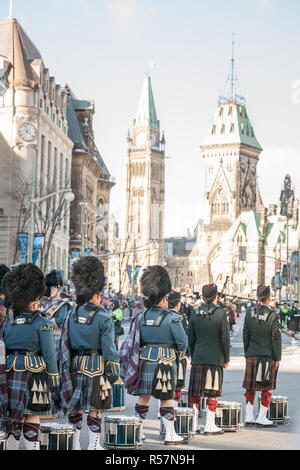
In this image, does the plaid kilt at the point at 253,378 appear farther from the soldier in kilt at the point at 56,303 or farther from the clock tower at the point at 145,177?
the clock tower at the point at 145,177

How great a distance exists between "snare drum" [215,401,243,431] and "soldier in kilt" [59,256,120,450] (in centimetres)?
281

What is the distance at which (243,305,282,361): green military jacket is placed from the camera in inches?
491

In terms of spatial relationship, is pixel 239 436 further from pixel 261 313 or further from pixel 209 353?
pixel 261 313

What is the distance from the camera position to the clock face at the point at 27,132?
52.2 meters

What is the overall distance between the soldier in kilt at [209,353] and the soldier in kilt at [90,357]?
2443mm

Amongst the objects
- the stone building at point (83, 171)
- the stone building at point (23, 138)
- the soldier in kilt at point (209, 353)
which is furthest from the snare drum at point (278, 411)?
the stone building at point (83, 171)

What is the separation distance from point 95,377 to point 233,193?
536 ft

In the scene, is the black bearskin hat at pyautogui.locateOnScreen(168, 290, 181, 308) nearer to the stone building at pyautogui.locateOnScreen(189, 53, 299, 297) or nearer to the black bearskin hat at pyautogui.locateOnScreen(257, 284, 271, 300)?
the black bearskin hat at pyautogui.locateOnScreen(257, 284, 271, 300)

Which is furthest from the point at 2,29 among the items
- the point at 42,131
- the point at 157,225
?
the point at 157,225

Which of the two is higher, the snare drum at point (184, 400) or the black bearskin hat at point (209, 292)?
the black bearskin hat at point (209, 292)

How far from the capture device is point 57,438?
9102 millimetres

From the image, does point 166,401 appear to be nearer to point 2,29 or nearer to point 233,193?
point 2,29

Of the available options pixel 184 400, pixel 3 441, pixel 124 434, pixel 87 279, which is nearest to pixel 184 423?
pixel 124 434

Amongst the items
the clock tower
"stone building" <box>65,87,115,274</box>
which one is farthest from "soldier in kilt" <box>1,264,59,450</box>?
the clock tower
